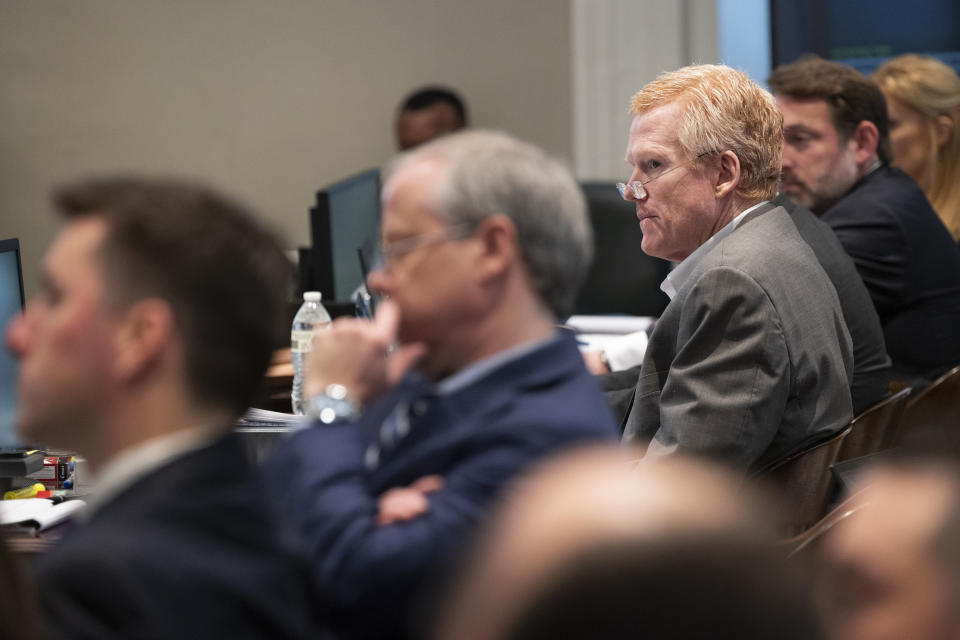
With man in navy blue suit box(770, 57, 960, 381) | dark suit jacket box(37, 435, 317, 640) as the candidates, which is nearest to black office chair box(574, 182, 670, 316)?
man in navy blue suit box(770, 57, 960, 381)

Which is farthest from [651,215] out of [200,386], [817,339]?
[200,386]

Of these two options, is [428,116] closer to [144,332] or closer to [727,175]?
[727,175]

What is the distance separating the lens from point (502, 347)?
1.30m

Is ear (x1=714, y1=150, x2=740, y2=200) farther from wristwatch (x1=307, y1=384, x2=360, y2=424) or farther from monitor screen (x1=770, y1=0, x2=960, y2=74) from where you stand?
monitor screen (x1=770, y1=0, x2=960, y2=74)

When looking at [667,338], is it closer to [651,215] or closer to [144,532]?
[651,215]

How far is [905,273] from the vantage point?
307 centimetres

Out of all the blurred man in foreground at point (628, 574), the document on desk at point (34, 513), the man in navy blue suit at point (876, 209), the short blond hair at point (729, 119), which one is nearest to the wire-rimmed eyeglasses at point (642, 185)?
the short blond hair at point (729, 119)

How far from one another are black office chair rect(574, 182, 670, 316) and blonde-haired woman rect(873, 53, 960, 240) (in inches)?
36.0

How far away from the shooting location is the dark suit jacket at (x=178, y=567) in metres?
0.93

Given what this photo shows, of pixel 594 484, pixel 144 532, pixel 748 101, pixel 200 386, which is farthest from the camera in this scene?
pixel 748 101

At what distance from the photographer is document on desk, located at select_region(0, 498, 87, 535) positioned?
200 cm

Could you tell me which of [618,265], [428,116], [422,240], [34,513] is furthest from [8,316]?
[428,116]

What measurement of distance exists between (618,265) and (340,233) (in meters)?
1.18

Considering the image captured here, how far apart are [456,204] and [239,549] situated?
0.47m
